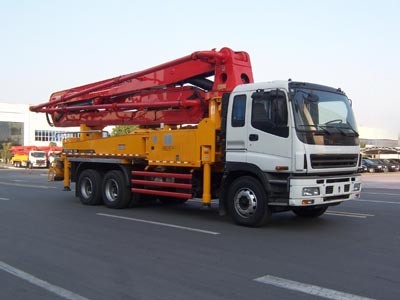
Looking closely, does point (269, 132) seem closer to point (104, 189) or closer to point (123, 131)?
point (104, 189)

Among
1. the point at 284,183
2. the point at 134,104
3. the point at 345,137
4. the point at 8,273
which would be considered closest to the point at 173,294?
the point at 8,273

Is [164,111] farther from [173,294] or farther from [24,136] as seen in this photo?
[24,136]

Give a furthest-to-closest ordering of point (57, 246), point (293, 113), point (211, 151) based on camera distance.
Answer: point (211, 151)
point (293, 113)
point (57, 246)

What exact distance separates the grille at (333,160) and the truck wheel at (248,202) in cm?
115

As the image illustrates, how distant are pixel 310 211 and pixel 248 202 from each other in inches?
81.6

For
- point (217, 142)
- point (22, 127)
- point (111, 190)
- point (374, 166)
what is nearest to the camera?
point (217, 142)

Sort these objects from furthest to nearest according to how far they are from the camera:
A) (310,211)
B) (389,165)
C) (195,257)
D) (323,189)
A: (389,165) → (310,211) → (323,189) → (195,257)

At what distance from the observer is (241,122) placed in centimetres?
974

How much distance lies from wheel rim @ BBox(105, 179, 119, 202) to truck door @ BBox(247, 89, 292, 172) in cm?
471

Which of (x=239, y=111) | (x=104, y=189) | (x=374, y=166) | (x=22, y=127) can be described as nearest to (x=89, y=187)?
(x=104, y=189)

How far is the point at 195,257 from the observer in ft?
22.9

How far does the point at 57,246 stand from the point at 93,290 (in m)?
2.57

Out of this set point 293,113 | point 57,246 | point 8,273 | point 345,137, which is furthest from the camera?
point 345,137

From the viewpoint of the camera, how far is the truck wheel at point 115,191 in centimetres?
1252
